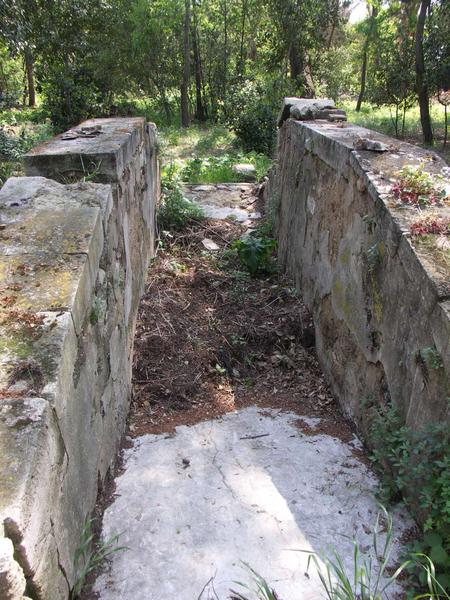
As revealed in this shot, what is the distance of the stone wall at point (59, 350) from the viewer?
3.50ft

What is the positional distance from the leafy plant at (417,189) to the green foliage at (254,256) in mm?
2150

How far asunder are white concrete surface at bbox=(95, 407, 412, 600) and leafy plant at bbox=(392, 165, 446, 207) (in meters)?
1.18

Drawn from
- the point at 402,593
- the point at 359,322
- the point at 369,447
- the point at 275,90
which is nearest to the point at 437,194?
the point at 359,322

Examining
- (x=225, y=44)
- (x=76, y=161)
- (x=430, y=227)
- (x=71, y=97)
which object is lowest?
(x=430, y=227)

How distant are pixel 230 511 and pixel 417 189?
1671 mm

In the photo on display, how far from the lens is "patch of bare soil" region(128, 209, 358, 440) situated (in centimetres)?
281

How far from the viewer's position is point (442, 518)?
1.49m

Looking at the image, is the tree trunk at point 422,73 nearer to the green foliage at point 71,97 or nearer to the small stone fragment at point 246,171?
the small stone fragment at point 246,171

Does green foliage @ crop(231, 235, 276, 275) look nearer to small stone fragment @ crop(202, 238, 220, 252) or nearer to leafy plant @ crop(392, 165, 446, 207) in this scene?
small stone fragment @ crop(202, 238, 220, 252)

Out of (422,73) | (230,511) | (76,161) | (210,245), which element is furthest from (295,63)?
(230,511)

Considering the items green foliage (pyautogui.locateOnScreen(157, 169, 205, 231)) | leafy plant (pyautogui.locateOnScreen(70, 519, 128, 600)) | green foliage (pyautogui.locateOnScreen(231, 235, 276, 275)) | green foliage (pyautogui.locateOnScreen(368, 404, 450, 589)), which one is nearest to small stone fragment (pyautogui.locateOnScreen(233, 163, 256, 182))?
green foliage (pyautogui.locateOnScreen(157, 169, 205, 231))

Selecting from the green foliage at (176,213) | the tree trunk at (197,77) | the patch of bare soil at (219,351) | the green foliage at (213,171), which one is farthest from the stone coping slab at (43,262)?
the tree trunk at (197,77)

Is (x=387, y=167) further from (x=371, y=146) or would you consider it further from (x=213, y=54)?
(x=213, y=54)

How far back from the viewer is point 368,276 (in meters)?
2.45
